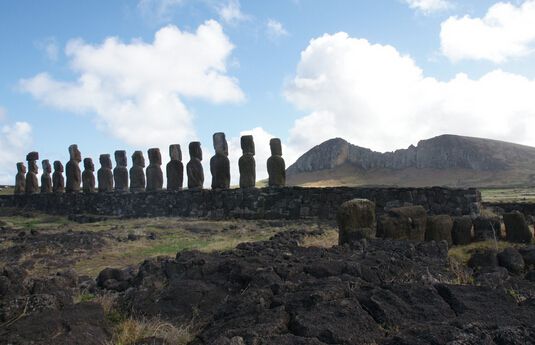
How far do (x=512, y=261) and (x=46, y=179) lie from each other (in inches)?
1304

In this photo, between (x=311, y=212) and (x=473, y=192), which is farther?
(x=311, y=212)

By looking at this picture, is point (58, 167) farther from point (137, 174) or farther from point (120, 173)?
point (137, 174)

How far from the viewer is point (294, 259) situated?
26.5 feet

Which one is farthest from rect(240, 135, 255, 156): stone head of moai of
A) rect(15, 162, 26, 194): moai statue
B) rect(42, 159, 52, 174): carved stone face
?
rect(15, 162, 26, 194): moai statue

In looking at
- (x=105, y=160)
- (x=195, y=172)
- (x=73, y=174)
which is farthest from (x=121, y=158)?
(x=195, y=172)

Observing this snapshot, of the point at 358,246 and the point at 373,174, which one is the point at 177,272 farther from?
the point at 373,174

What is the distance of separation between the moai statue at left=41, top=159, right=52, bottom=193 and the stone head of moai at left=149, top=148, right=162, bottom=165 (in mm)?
12411

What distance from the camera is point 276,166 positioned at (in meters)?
22.0

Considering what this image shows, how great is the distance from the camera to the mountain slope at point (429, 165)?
159 feet

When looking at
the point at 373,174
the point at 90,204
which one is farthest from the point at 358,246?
the point at 373,174

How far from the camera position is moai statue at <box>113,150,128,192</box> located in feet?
93.7

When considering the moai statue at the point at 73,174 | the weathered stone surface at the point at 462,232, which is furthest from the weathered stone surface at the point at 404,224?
the moai statue at the point at 73,174

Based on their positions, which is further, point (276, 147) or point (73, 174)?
point (73, 174)

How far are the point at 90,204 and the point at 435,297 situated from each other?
27.0 metres
